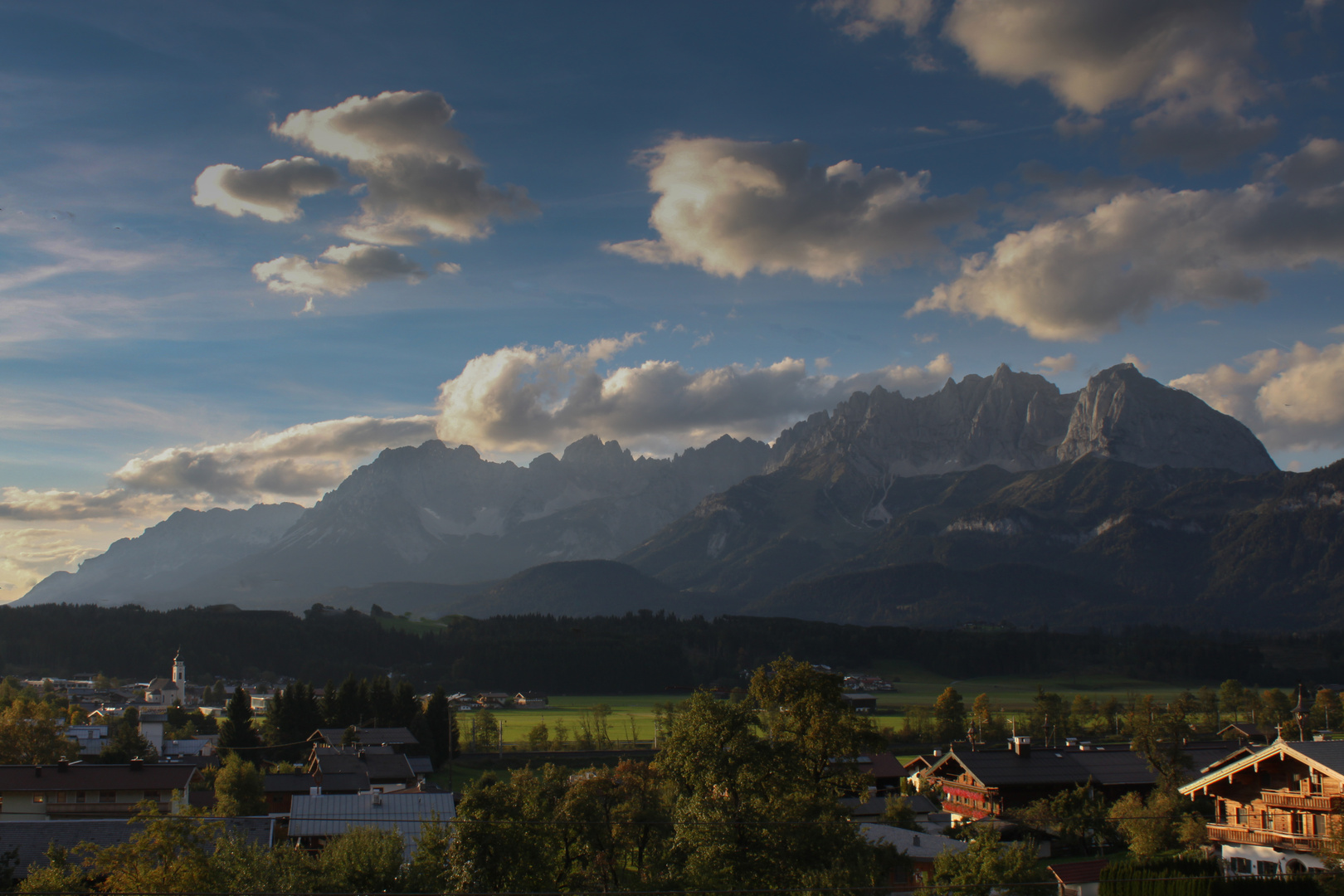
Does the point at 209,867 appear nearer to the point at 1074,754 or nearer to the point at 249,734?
the point at 1074,754

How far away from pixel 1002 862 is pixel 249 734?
83303 mm

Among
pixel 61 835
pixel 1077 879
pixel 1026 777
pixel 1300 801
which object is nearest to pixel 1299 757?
pixel 1300 801

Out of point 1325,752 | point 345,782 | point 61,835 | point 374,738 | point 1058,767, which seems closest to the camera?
point 1325,752

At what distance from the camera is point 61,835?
43562 millimetres

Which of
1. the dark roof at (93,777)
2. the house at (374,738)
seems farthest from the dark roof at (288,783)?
the house at (374,738)

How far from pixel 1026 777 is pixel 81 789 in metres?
62.8

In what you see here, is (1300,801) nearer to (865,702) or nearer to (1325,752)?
(1325,752)

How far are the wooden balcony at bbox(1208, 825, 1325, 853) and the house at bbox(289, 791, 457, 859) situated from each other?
34646 millimetres

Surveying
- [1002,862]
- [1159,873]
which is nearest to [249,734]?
[1002,862]

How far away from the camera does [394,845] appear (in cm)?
3841

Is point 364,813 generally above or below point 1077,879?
above

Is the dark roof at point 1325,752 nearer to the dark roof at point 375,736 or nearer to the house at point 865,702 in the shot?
the dark roof at point 375,736

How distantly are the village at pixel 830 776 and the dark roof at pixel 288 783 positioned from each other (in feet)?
0.55

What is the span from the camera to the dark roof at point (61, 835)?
42.4 meters
